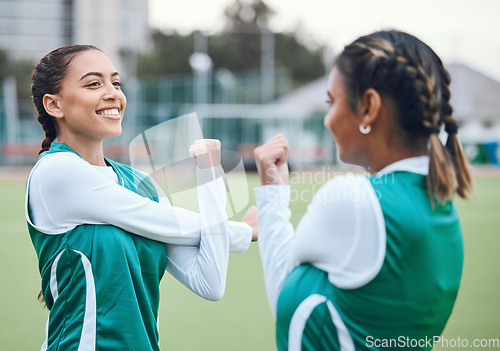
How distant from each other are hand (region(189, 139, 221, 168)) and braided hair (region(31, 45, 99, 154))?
1.61 feet

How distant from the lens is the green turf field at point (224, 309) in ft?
13.4

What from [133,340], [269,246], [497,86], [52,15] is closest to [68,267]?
[133,340]

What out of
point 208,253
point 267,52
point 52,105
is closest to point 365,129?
point 208,253

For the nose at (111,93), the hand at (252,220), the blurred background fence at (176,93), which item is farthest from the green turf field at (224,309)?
the blurred background fence at (176,93)

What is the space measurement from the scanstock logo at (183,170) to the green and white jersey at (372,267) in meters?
0.52

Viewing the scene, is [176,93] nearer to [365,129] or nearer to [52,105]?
[52,105]

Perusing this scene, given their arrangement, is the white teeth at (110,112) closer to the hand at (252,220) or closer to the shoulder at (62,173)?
the shoulder at (62,173)

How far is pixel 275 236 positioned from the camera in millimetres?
1312

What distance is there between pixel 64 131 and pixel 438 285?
47.6 inches

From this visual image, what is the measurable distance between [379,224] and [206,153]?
619 mm

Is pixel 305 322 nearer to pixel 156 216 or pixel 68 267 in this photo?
pixel 156 216

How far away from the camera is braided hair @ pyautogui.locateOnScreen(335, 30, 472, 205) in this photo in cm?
122

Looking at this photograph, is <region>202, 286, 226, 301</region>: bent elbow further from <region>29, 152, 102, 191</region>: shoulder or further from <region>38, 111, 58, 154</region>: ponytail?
<region>38, 111, 58, 154</region>: ponytail

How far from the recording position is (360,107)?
1263 mm
